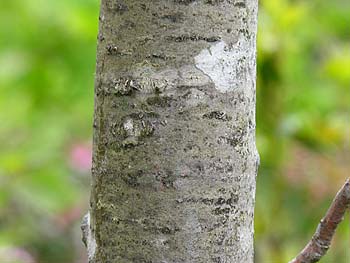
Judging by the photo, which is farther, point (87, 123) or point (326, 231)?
point (87, 123)

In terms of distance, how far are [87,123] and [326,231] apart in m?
2.09

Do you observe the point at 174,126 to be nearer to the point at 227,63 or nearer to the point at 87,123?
the point at 227,63

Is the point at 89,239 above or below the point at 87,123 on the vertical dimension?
below

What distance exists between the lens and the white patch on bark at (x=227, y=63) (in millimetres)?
636

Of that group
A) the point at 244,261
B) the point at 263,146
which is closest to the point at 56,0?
the point at 263,146

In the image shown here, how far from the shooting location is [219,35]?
25.0 inches

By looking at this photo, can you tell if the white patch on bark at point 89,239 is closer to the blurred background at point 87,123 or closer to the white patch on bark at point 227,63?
the white patch on bark at point 227,63

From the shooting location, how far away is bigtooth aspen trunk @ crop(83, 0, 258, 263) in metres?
0.63

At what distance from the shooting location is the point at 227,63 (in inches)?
25.6

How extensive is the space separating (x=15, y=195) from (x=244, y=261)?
5.41 feet

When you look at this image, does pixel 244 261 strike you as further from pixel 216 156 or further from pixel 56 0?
pixel 56 0

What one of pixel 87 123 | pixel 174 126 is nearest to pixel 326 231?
pixel 174 126

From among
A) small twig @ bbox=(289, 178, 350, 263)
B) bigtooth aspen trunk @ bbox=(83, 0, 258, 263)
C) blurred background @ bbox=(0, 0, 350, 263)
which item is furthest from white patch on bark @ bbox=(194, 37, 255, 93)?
blurred background @ bbox=(0, 0, 350, 263)

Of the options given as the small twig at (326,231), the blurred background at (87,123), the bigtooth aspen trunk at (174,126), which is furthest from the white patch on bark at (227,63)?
the blurred background at (87,123)
